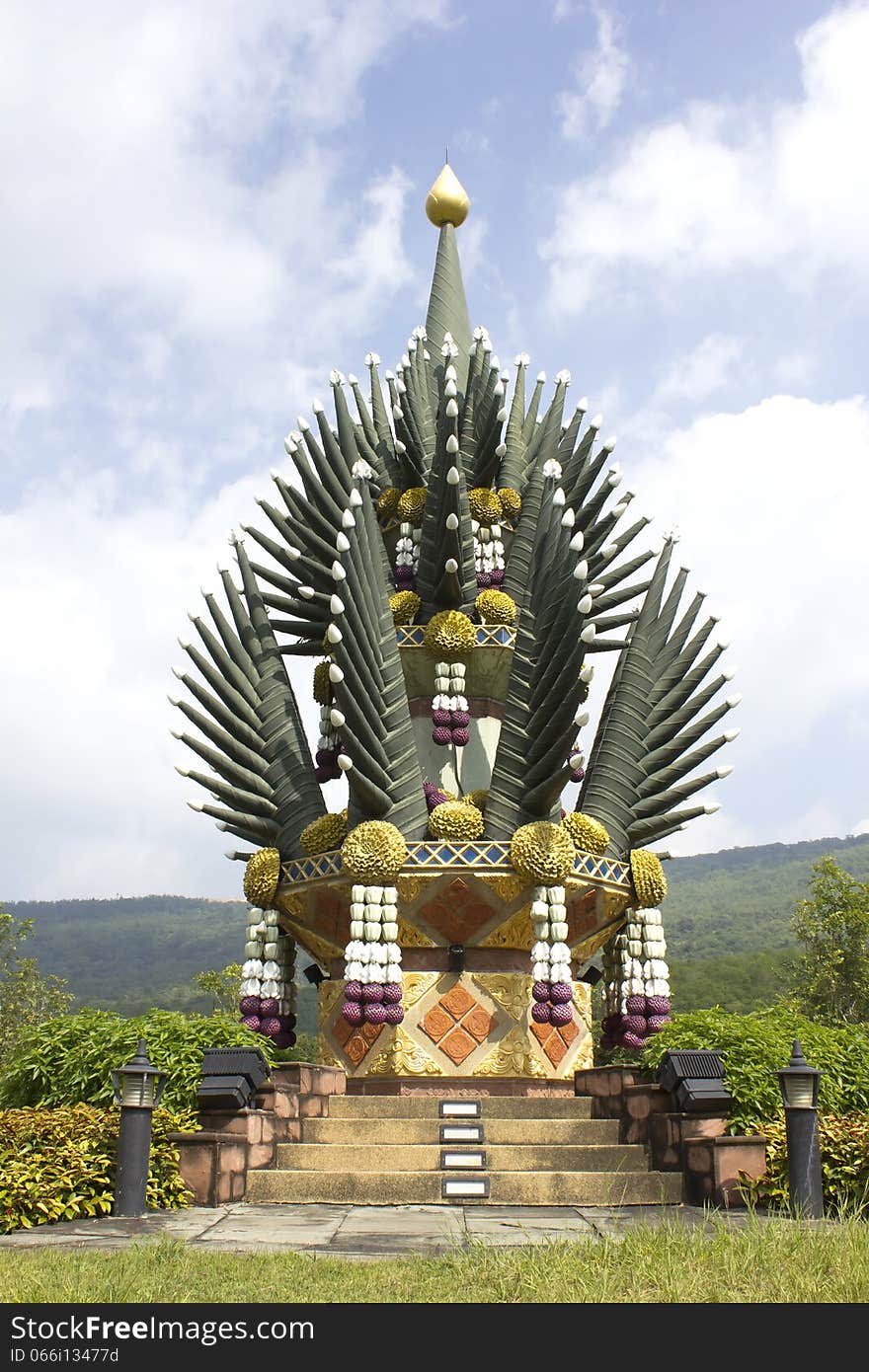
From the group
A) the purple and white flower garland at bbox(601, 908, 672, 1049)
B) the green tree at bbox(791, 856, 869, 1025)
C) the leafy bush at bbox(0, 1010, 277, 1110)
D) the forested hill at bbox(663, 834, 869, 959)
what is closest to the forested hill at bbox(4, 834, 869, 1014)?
the forested hill at bbox(663, 834, 869, 959)

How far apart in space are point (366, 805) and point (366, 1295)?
9911 mm

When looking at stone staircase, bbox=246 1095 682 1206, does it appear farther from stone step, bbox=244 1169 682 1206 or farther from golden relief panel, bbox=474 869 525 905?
golden relief panel, bbox=474 869 525 905

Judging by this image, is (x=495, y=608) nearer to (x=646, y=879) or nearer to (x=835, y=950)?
(x=646, y=879)

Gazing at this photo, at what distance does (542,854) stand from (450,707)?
3188mm

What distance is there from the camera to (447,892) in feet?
51.8

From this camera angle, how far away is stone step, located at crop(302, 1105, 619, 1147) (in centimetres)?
1328

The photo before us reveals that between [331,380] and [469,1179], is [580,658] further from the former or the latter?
[331,380]

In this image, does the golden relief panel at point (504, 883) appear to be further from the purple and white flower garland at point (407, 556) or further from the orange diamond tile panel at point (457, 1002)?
the purple and white flower garland at point (407, 556)

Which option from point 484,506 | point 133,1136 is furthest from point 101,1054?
point 484,506

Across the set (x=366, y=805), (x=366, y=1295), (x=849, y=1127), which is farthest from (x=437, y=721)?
(x=366, y=1295)

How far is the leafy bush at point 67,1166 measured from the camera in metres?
9.73

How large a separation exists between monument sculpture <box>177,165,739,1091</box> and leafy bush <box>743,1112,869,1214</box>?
3.99 meters

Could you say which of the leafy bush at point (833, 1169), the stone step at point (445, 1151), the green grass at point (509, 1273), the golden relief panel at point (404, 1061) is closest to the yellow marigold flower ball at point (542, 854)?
the golden relief panel at point (404, 1061)

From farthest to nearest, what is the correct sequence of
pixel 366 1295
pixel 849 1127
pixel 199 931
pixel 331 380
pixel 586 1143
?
pixel 199 931 → pixel 331 380 → pixel 586 1143 → pixel 849 1127 → pixel 366 1295
